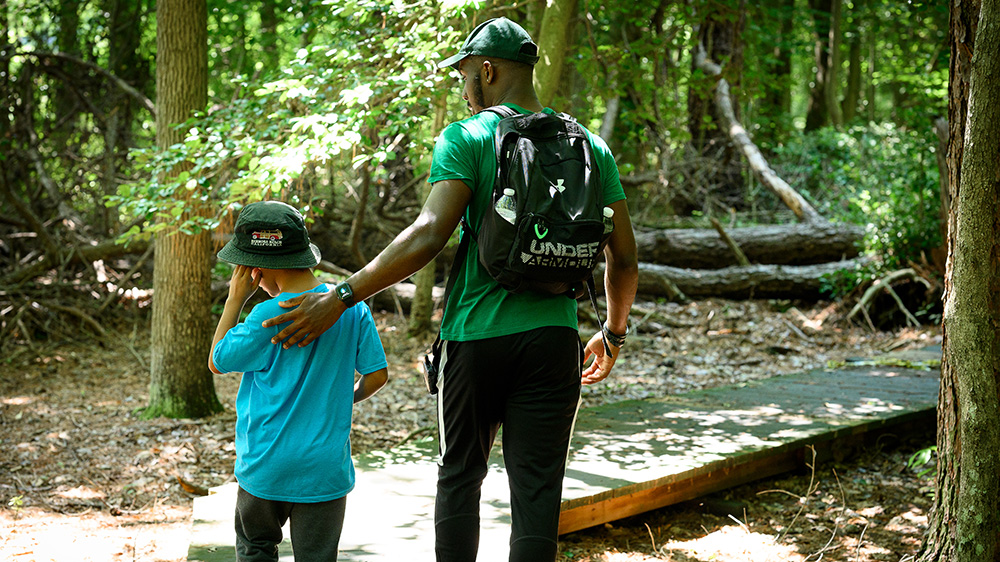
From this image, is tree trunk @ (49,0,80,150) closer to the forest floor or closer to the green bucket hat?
the forest floor

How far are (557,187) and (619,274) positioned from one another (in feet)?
1.85

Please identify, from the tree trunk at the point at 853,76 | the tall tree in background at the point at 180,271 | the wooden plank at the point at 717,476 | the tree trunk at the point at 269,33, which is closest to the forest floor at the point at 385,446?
the wooden plank at the point at 717,476

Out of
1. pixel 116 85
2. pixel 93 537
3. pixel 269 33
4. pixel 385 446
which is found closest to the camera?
pixel 93 537

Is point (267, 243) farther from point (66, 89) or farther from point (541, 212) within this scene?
point (66, 89)

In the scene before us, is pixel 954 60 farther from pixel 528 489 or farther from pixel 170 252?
pixel 170 252

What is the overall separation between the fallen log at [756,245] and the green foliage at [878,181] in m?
0.41

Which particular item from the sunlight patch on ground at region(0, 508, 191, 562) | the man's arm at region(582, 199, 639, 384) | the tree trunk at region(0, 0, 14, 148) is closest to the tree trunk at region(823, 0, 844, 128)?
the tree trunk at region(0, 0, 14, 148)

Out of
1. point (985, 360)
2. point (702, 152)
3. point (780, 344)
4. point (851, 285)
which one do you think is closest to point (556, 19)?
point (985, 360)

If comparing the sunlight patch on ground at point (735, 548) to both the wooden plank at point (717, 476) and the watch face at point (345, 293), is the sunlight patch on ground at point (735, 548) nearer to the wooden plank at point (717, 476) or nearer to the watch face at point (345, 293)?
the wooden plank at point (717, 476)

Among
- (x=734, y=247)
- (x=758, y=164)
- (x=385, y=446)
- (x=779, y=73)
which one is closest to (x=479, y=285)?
(x=385, y=446)

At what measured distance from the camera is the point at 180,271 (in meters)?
6.47

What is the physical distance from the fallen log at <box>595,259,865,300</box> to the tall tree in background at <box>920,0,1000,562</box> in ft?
26.2

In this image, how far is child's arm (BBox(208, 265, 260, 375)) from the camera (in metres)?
2.47

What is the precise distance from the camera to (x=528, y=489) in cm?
245
